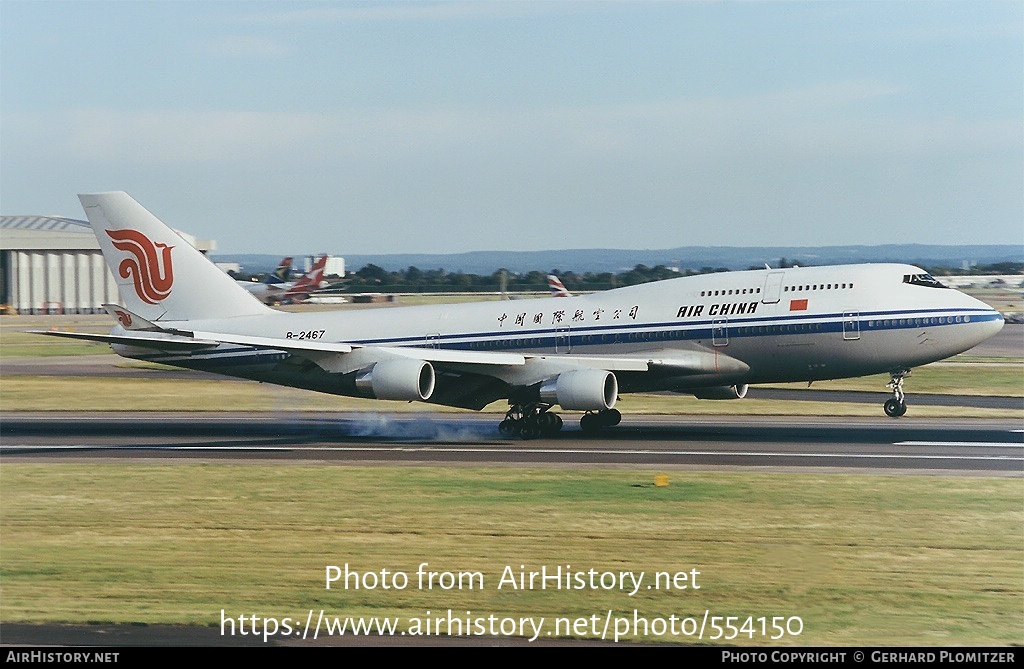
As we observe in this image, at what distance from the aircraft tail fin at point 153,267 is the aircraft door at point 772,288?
17567 mm

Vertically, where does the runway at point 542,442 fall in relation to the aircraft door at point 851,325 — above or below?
below

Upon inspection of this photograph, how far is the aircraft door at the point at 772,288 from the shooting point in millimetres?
33688

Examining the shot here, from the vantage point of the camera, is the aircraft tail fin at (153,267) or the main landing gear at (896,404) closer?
the main landing gear at (896,404)

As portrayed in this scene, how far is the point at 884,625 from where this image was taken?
14672 millimetres

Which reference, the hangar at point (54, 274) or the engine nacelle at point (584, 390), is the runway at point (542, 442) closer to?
the engine nacelle at point (584, 390)

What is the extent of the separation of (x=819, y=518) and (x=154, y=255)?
81.8ft

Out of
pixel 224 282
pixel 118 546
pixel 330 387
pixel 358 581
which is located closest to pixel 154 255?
pixel 224 282

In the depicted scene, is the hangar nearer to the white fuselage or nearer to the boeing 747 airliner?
the boeing 747 airliner

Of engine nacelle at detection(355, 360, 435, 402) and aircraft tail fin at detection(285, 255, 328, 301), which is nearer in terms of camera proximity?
engine nacelle at detection(355, 360, 435, 402)

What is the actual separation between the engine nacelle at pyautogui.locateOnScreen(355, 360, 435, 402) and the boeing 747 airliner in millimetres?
53

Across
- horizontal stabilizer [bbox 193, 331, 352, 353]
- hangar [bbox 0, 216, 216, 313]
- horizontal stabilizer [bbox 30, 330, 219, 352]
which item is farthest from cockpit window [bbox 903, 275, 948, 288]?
hangar [bbox 0, 216, 216, 313]

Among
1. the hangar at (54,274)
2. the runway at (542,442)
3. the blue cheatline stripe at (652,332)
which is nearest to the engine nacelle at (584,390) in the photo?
the runway at (542,442)

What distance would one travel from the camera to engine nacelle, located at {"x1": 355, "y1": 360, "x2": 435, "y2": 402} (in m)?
33.3

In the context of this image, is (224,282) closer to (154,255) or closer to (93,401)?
(154,255)
